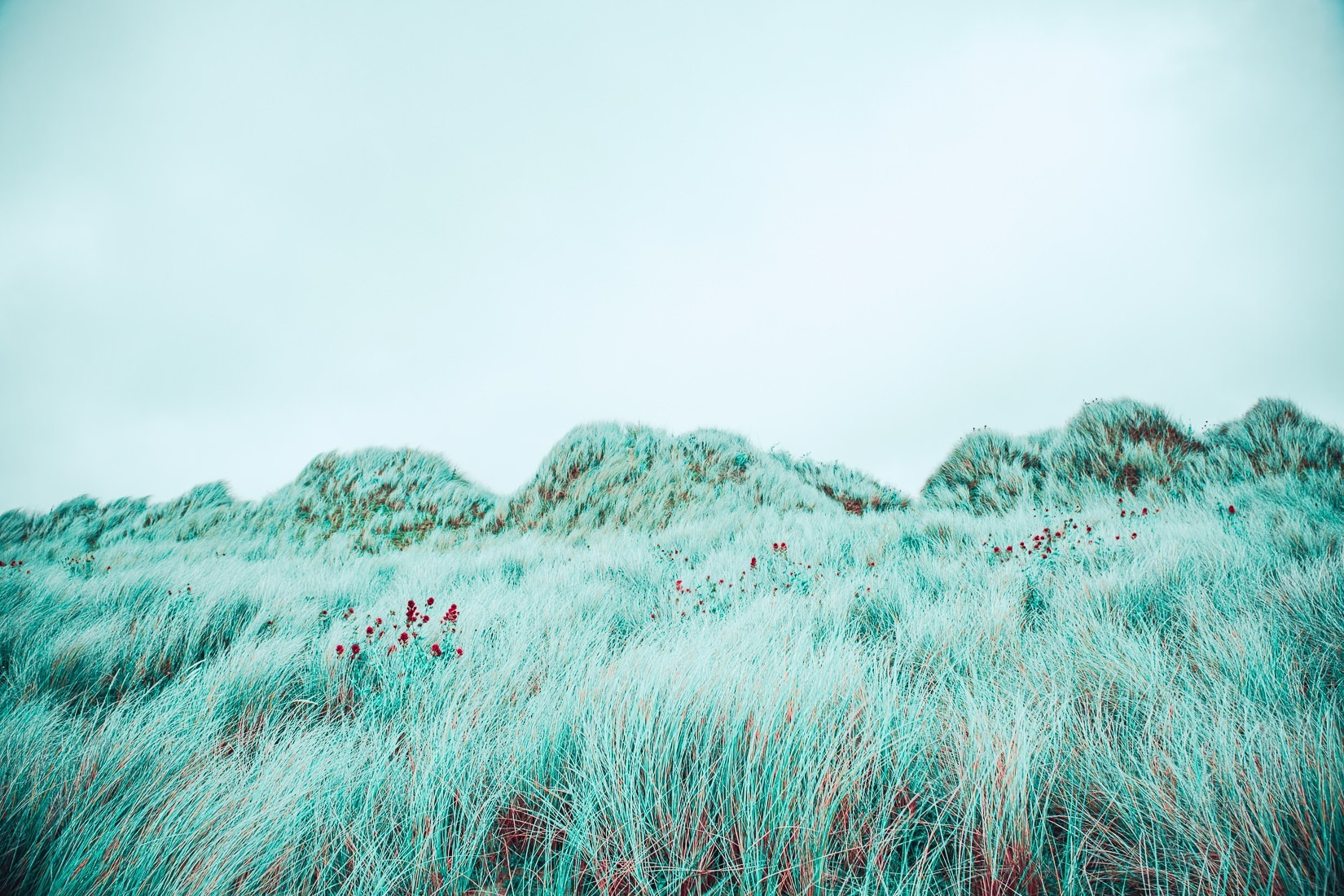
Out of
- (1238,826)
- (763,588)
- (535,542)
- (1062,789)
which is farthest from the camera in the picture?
(535,542)

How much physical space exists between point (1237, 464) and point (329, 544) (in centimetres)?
1535

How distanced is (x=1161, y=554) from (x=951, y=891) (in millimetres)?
3421

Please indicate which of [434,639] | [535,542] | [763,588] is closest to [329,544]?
[535,542]

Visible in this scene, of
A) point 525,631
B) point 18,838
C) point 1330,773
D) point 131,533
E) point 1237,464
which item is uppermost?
point 1237,464

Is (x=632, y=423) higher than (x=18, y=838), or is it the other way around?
(x=632, y=423)

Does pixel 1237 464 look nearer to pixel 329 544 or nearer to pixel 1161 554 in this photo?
pixel 1161 554

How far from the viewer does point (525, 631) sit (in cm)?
269

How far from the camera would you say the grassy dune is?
1.08 metres

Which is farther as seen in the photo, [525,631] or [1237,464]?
[1237,464]

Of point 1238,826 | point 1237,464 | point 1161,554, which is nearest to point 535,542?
point 1161,554

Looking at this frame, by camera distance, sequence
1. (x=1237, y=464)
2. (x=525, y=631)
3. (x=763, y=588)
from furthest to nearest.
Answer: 1. (x=1237, y=464)
2. (x=763, y=588)
3. (x=525, y=631)

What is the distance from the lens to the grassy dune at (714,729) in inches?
42.4

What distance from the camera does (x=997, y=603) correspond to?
270 centimetres

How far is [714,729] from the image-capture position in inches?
58.3
